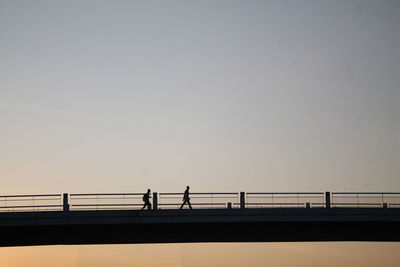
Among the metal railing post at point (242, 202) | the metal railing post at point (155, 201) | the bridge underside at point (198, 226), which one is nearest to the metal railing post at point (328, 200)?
the bridge underside at point (198, 226)

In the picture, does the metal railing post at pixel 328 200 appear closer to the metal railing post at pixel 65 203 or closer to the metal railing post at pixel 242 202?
the metal railing post at pixel 242 202

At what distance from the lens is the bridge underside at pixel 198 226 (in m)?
40.8

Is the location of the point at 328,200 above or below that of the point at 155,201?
above

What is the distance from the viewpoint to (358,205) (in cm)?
4281

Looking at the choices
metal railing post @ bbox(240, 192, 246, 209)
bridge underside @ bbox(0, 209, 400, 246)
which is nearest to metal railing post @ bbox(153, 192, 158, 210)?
bridge underside @ bbox(0, 209, 400, 246)

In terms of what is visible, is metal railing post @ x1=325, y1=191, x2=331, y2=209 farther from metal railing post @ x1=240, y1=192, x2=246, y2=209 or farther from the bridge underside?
metal railing post @ x1=240, y1=192, x2=246, y2=209

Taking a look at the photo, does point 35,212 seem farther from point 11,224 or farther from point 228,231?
point 228,231

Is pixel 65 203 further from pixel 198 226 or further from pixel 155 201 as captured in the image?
pixel 198 226

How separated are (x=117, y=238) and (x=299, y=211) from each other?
10.1 meters

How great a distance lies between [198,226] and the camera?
→ 140 feet

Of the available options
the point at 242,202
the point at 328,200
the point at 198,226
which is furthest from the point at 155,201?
the point at 328,200

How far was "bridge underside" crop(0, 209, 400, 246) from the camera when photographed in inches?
1607

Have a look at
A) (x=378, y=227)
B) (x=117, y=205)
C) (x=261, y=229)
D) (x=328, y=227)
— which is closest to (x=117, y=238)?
(x=117, y=205)

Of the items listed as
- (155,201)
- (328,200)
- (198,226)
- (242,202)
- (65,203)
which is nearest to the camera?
(65,203)
